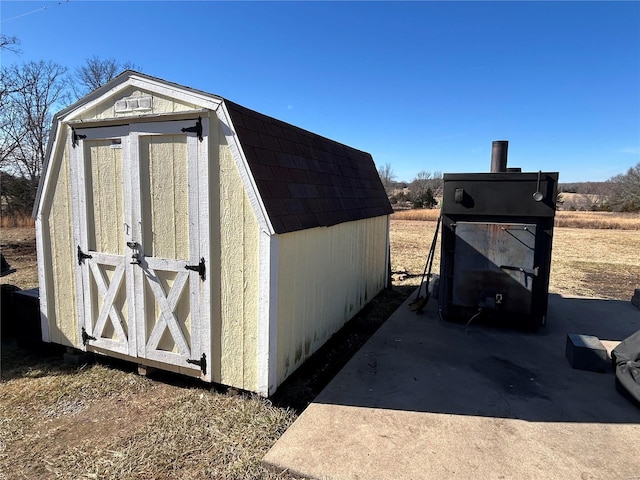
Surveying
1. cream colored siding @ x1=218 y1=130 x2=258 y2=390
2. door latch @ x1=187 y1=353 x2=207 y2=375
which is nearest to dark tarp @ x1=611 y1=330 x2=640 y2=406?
cream colored siding @ x1=218 y1=130 x2=258 y2=390

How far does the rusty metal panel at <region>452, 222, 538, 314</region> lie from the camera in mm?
4949

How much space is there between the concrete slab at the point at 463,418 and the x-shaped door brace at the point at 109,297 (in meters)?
A: 2.19

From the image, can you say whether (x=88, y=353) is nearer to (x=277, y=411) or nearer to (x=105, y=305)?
(x=105, y=305)

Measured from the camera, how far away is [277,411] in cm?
317

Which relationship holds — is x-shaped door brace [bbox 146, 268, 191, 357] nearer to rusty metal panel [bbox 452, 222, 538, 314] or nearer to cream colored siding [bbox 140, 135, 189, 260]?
cream colored siding [bbox 140, 135, 189, 260]

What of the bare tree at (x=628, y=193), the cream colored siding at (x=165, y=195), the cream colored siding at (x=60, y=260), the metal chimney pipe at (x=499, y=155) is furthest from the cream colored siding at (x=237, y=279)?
the bare tree at (x=628, y=193)

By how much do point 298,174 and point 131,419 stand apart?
9.27ft

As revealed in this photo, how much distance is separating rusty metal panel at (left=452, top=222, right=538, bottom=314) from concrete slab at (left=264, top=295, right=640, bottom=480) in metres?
0.63

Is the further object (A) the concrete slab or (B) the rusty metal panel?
(B) the rusty metal panel

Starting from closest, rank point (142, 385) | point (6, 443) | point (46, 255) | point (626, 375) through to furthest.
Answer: point (6, 443), point (626, 375), point (142, 385), point (46, 255)

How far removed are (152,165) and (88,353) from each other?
8.01 feet

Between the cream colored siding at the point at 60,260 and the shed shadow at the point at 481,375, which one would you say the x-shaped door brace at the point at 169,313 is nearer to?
the cream colored siding at the point at 60,260

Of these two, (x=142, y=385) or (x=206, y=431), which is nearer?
(x=206, y=431)

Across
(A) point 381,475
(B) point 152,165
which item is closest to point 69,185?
(B) point 152,165
